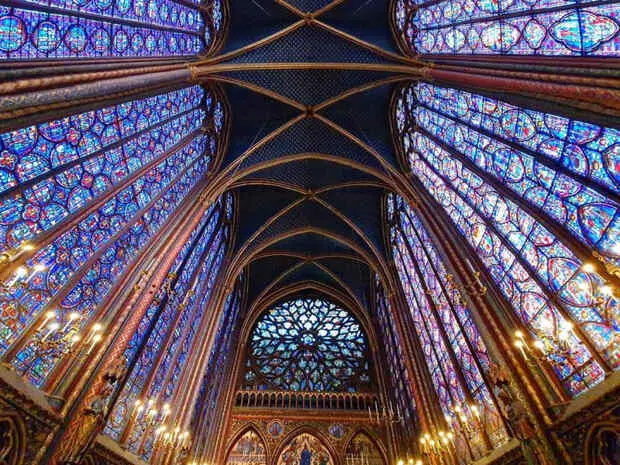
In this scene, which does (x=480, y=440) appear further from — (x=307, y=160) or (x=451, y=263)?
(x=307, y=160)

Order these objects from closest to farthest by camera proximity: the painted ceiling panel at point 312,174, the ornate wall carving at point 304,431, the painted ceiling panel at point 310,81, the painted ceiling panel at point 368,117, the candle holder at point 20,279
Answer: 1. the candle holder at point 20,279
2. the painted ceiling panel at point 310,81
3. the painted ceiling panel at point 368,117
4. the ornate wall carving at point 304,431
5. the painted ceiling panel at point 312,174

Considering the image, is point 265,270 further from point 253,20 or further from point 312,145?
point 253,20

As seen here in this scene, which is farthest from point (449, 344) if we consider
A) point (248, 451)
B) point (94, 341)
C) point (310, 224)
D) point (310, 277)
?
point (310, 277)

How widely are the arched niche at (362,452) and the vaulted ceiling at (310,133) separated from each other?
830cm

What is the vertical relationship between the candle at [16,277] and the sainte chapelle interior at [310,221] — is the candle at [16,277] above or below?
below

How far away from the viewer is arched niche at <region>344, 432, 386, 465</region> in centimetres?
1722

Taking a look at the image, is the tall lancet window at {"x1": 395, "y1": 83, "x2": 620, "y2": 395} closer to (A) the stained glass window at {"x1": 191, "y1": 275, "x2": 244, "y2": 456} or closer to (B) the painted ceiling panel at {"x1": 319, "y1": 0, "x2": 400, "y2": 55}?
(B) the painted ceiling panel at {"x1": 319, "y1": 0, "x2": 400, "y2": 55}

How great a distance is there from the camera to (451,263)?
11.2 m

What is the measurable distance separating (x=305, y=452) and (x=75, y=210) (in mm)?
15462

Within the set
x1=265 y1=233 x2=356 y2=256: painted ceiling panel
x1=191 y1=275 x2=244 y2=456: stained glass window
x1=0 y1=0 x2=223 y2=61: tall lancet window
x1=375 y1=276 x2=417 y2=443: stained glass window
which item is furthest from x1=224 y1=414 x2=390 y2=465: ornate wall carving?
x1=0 y1=0 x2=223 y2=61: tall lancet window

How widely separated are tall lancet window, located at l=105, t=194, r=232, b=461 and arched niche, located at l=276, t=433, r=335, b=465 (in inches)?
276

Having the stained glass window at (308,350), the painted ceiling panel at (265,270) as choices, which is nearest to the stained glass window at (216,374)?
the painted ceiling panel at (265,270)

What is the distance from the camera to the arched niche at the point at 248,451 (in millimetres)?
17219

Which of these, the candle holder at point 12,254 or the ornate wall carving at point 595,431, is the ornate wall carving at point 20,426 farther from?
the ornate wall carving at point 595,431
